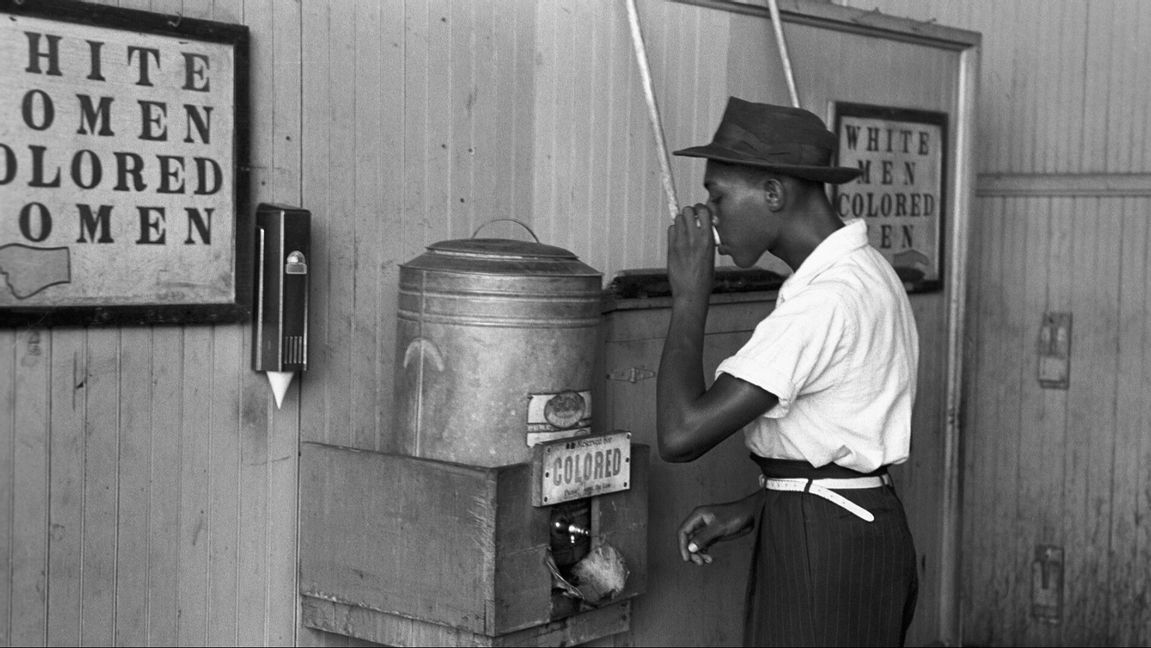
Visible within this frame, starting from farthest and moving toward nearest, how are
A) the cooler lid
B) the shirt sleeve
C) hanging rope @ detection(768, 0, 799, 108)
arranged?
1. hanging rope @ detection(768, 0, 799, 108)
2. the cooler lid
3. the shirt sleeve

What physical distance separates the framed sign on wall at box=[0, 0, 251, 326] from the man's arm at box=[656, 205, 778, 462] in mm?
1088

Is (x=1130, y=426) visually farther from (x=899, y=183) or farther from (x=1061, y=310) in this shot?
(x=899, y=183)

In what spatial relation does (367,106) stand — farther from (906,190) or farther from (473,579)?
(906,190)

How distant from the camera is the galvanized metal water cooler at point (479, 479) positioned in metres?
3.55

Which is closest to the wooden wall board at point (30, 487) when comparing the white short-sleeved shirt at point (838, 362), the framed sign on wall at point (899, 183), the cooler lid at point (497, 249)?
the cooler lid at point (497, 249)

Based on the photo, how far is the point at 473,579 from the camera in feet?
11.6

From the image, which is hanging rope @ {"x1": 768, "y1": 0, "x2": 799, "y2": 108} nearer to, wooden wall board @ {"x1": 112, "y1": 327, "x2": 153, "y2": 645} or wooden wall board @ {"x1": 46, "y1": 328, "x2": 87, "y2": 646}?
wooden wall board @ {"x1": 112, "y1": 327, "x2": 153, "y2": 645}

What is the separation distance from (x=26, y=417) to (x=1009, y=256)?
176 inches

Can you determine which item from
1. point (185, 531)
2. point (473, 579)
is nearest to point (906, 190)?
point (473, 579)

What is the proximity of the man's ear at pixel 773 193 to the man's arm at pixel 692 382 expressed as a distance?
15 centimetres

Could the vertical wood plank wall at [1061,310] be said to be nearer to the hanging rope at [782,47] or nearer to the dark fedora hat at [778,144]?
the hanging rope at [782,47]

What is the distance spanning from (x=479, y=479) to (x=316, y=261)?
769 mm

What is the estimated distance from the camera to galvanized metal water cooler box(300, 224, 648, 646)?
3.55 meters

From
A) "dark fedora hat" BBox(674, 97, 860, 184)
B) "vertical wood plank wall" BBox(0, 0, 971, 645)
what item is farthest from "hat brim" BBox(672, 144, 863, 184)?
"vertical wood plank wall" BBox(0, 0, 971, 645)
